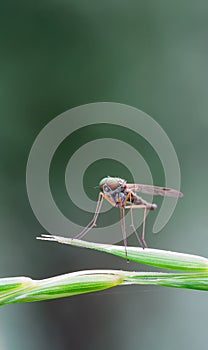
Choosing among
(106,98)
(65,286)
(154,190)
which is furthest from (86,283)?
(106,98)

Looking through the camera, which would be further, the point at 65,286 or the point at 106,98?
the point at 106,98

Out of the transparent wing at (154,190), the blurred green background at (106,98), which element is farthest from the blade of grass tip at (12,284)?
the blurred green background at (106,98)

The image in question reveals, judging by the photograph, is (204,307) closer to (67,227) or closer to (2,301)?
(67,227)

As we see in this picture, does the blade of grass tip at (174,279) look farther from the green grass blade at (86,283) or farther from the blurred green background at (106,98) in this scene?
the blurred green background at (106,98)

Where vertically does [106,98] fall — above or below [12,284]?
above

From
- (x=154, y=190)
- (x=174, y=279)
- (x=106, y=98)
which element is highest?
(x=106, y=98)

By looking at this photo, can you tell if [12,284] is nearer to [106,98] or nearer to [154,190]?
[154,190]
